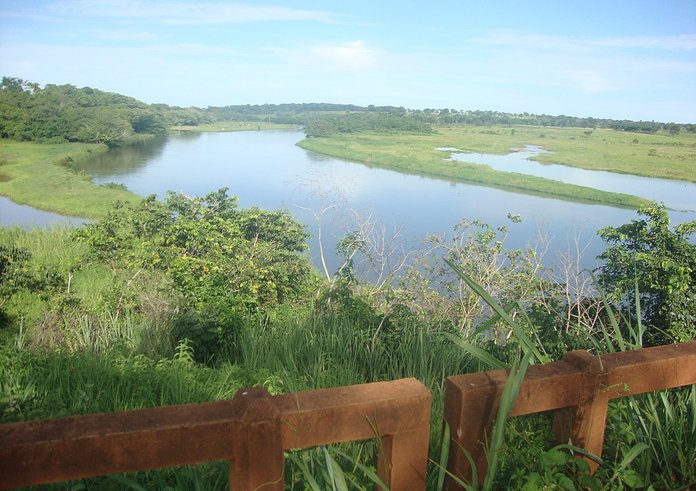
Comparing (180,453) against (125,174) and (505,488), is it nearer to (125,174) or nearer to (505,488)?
(505,488)

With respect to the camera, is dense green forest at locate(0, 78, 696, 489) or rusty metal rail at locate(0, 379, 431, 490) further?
dense green forest at locate(0, 78, 696, 489)

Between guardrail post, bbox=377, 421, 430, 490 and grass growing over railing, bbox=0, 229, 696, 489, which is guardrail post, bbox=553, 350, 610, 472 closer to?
grass growing over railing, bbox=0, 229, 696, 489

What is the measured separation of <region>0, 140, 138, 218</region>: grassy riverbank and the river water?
6.27 ft

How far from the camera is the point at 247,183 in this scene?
94.0 feet

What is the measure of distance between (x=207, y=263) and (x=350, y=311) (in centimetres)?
404

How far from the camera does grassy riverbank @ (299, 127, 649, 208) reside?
97.5 ft

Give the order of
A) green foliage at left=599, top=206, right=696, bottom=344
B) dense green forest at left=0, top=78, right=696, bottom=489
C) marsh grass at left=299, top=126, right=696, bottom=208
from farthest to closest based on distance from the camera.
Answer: marsh grass at left=299, top=126, right=696, bottom=208 → green foliage at left=599, top=206, right=696, bottom=344 → dense green forest at left=0, top=78, right=696, bottom=489

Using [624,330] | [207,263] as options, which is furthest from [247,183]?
[624,330]

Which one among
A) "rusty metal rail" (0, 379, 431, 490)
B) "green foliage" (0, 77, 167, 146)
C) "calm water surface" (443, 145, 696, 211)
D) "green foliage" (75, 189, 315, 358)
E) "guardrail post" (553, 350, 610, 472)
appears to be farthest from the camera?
"green foliage" (0, 77, 167, 146)

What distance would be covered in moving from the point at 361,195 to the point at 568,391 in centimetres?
2473

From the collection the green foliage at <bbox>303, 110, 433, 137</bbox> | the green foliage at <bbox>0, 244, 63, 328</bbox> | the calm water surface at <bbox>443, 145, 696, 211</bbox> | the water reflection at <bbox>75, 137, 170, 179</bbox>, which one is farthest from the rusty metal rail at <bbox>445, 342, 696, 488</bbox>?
the green foliage at <bbox>303, 110, 433, 137</bbox>

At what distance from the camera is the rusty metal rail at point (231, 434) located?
37.9 inches

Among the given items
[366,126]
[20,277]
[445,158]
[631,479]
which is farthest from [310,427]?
[366,126]

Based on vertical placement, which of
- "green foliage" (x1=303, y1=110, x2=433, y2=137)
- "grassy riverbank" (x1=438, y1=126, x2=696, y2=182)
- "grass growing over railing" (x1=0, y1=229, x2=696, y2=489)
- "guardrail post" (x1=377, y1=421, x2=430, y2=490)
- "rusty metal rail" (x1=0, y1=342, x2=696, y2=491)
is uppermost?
"green foliage" (x1=303, y1=110, x2=433, y2=137)
